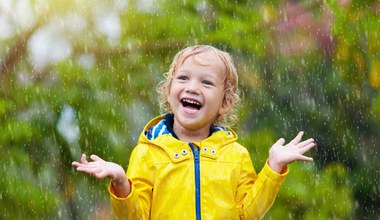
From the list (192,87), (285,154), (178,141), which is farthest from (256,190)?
(192,87)

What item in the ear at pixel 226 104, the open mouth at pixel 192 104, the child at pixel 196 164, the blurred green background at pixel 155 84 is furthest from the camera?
the blurred green background at pixel 155 84

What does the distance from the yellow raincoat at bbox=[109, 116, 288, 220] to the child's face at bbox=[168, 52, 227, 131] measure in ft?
0.27

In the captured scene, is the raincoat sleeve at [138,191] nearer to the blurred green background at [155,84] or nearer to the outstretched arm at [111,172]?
the outstretched arm at [111,172]

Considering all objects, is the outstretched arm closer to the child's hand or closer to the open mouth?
the open mouth

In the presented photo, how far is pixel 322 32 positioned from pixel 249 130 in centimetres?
78

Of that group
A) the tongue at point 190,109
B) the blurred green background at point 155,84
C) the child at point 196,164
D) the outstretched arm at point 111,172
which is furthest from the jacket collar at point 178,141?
the blurred green background at point 155,84

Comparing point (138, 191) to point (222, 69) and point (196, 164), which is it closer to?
point (196, 164)

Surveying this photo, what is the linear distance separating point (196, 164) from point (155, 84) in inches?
104

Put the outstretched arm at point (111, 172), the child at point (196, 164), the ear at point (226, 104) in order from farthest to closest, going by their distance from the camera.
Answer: the ear at point (226, 104)
the child at point (196, 164)
the outstretched arm at point (111, 172)

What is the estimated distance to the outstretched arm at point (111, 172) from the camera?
2855 mm

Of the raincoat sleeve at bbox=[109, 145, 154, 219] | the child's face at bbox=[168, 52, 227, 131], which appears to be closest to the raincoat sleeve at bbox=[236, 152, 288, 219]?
the child's face at bbox=[168, 52, 227, 131]

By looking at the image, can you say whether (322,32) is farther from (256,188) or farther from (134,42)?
(256,188)

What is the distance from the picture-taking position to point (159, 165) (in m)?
3.07

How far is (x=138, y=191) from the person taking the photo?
3.03 metres
